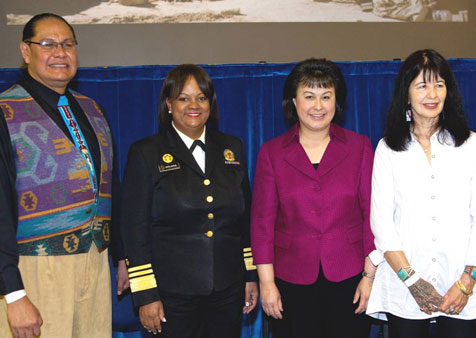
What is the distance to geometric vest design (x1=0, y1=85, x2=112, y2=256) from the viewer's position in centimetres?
183

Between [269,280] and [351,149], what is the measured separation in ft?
2.25

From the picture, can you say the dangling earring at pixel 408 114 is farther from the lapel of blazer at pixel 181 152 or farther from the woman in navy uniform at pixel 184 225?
the lapel of blazer at pixel 181 152

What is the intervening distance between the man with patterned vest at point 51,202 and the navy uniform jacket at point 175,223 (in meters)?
0.17

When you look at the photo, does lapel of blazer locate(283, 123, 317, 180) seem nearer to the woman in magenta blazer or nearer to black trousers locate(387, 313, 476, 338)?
the woman in magenta blazer

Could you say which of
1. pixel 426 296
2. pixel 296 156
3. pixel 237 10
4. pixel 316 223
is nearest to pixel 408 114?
pixel 296 156

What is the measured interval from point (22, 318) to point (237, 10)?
288 cm

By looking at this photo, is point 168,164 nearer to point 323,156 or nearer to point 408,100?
point 323,156

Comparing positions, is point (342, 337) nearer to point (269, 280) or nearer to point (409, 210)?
point (269, 280)

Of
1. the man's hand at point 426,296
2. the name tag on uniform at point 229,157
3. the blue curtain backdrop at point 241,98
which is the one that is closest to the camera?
the man's hand at point 426,296

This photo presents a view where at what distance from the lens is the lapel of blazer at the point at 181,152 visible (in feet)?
6.73

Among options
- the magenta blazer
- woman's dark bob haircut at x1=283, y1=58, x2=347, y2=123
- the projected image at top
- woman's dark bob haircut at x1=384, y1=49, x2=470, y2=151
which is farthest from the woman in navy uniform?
the projected image at top

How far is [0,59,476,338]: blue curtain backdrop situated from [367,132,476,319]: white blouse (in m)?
1.39

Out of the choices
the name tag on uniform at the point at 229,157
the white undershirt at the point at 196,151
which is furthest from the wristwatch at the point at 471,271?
the white undershirt at the point at 196,151

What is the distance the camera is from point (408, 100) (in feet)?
6.49
